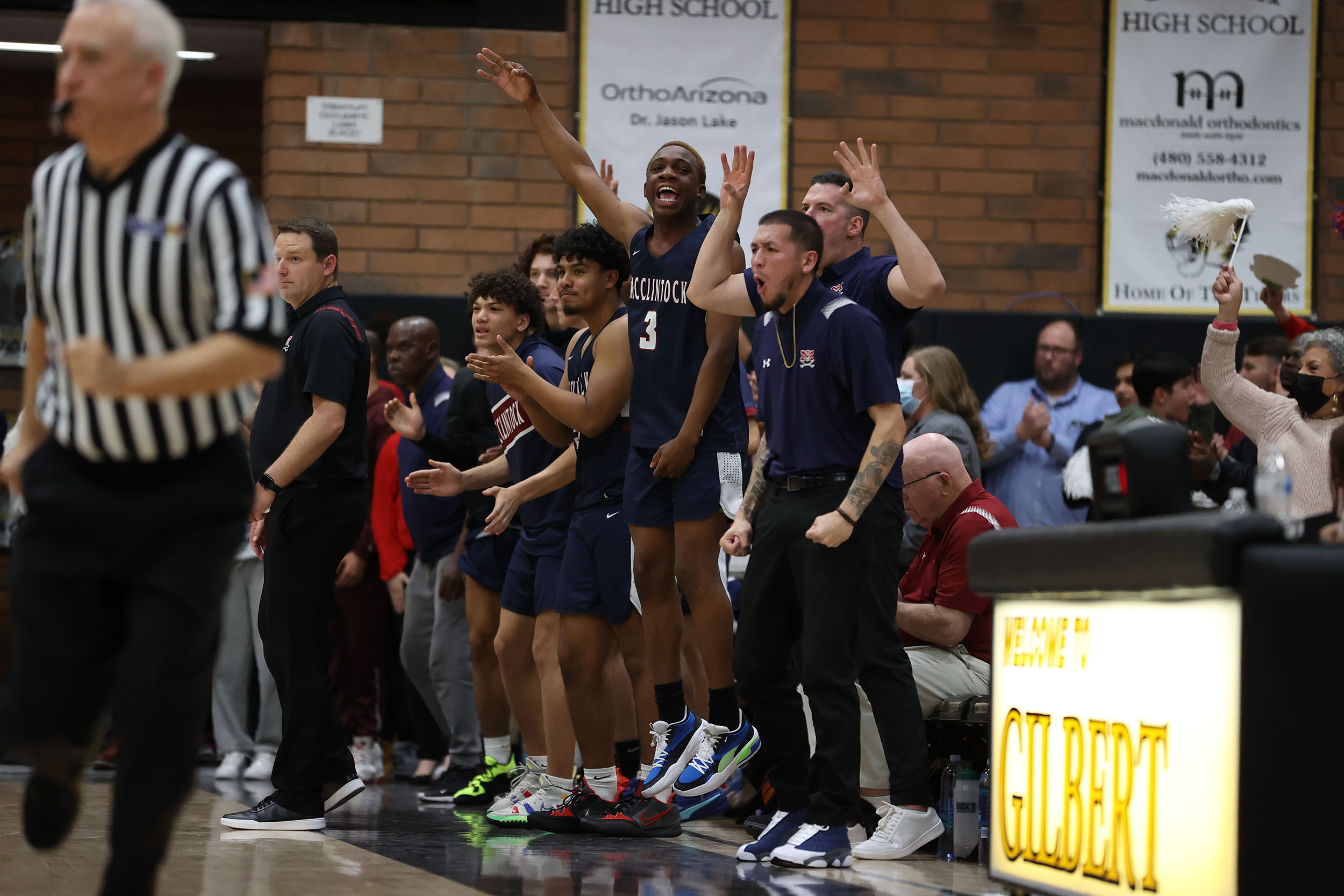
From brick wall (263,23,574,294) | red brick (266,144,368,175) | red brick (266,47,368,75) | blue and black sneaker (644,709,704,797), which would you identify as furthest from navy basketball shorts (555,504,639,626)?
red brick (266,47,368,75)

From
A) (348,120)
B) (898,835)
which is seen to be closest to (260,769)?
(898,835)

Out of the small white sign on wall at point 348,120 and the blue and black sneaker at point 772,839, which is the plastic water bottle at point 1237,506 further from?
the small white sign on wall at point 348,120

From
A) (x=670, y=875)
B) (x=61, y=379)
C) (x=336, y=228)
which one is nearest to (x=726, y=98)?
(x=336, y=228)

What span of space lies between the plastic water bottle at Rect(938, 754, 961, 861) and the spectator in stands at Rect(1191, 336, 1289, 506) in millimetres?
1906

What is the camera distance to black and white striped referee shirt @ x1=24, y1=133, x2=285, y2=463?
2.72 metres

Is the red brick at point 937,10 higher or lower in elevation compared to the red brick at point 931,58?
higher

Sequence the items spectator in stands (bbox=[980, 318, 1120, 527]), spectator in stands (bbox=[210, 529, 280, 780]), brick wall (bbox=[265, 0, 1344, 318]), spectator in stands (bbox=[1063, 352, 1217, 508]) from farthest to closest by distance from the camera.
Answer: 1. brick wall (bbox=[265, 0, 1344, 318])
2. spectator in stands (bbox=[980, 318, 1120, 527])
3. spectator in stands (bbox=[210, 529, 280, 780])
4. spectator in stands (bbox=[1063, 352, 1217, 508])

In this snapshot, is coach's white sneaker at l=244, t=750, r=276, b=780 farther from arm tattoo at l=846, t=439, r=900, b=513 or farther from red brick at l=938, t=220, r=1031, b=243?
red brick at l=938, t=220, r=1031, b=243

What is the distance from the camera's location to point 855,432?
15.1 feet

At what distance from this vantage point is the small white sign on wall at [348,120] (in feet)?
27.8

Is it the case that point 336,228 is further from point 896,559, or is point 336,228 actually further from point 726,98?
point 896,559

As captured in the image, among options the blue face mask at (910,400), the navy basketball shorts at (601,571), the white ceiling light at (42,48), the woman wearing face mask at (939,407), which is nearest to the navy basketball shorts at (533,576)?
the navy basketball shorts at (601,571)

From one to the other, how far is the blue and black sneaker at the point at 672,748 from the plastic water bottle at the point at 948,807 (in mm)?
823

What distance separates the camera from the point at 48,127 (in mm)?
9453
